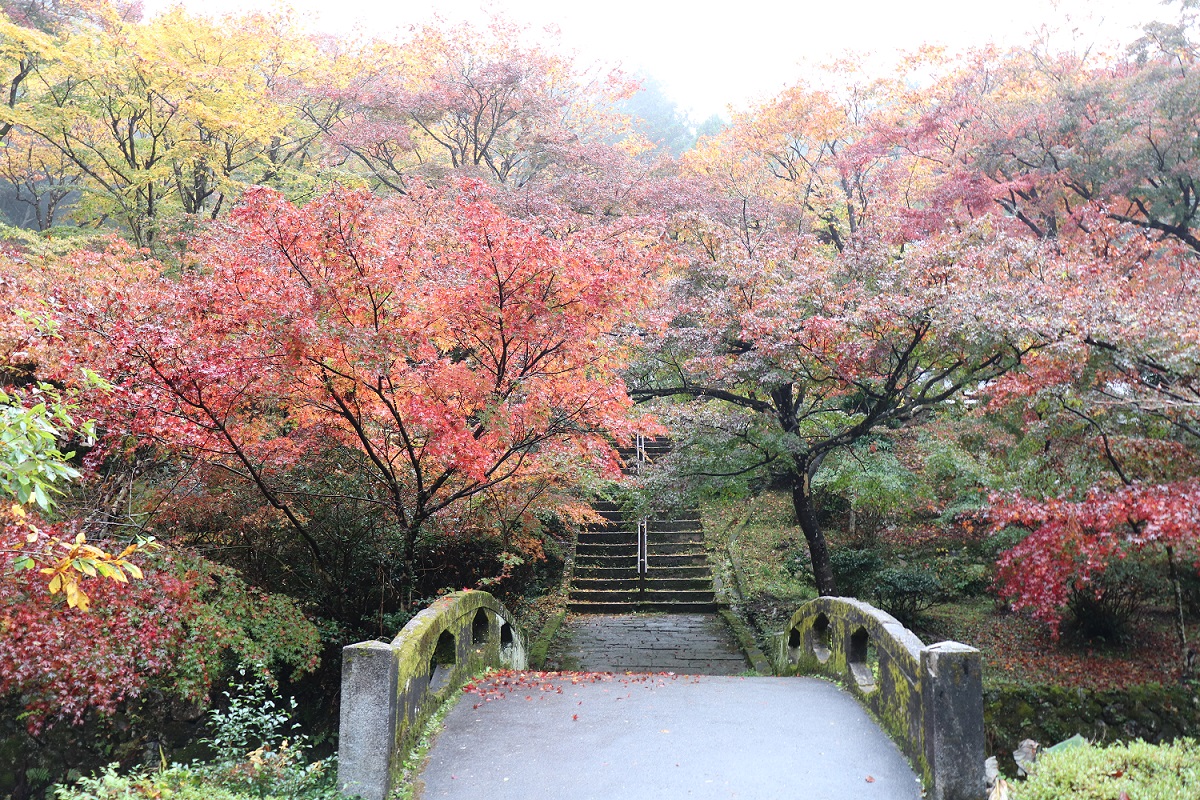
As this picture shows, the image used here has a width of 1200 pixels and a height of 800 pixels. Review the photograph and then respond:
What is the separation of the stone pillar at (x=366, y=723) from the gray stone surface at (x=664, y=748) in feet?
1.07

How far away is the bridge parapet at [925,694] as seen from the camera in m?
4.41

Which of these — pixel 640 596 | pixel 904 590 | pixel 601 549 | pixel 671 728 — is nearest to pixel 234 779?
pixel 671 728

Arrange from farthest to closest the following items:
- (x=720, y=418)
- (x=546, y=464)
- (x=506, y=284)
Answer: (x=720, y=418) → (x=546, y=464) → (x=506, y=284)

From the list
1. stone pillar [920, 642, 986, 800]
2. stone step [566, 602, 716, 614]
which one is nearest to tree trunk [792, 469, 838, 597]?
stone step [566, 602, 716, 614]

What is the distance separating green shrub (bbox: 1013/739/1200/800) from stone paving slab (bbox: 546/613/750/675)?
22.2ft

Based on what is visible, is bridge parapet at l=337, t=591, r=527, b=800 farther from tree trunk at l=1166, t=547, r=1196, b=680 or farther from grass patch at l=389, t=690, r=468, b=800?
tree trunk at l=1166, t=547, r=1196, b=680

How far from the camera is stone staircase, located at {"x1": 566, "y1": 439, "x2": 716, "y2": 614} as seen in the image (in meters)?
14.5

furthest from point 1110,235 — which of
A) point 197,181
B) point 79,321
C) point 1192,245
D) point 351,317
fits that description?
point 197,181

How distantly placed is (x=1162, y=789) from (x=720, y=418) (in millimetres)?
7218

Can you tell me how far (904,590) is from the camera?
11.4 m

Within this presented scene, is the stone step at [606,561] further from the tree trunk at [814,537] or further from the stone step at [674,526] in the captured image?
the tree trunk at [814,537]

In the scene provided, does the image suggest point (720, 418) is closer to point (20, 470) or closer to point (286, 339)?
point (286, 339)

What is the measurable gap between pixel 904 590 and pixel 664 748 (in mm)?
7326

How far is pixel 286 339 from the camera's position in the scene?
627 cm
